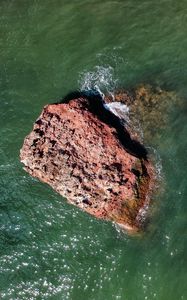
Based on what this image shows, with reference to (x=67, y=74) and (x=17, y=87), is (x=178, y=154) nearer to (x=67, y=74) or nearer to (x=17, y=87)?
(x=67, y=74)

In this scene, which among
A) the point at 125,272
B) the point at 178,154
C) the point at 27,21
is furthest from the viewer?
the point at 27,21

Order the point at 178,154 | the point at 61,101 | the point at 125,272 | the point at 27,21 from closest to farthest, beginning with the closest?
the point at 125,272
the point at 178,154
the point at 61,101
the point at 27,21

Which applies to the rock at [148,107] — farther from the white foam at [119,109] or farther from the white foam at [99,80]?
the white foam at [99,80]

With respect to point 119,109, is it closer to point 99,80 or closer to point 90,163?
point 99,80

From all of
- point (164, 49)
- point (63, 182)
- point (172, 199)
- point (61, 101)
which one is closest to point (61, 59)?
point (61, 101)

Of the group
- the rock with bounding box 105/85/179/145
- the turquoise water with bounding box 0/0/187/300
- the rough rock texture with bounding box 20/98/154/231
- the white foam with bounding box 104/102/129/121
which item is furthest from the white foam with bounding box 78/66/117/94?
the rough rock texture with bounding box 20/98/154/231

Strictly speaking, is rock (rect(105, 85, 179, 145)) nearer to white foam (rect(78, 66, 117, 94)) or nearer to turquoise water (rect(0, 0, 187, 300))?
turquoise water (rect(0, 0, 187, 300))
